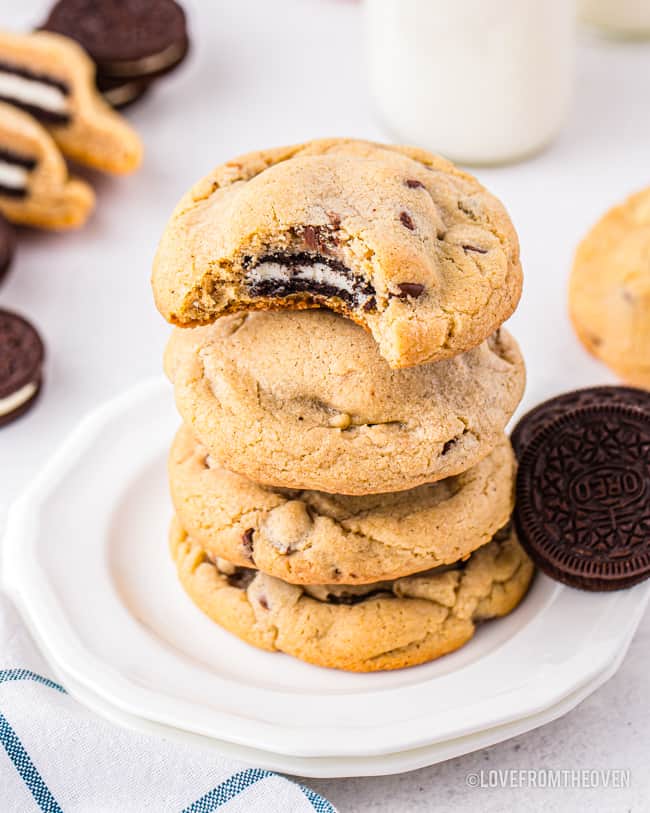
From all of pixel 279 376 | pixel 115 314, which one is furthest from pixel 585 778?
pixel 115 314

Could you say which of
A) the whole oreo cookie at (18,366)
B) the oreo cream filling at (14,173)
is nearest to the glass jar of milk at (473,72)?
the oreo cream filling at (14,173)

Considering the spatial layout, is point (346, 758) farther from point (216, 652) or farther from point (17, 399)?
point (17, 399)

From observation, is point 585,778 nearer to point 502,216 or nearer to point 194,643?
point 194,643

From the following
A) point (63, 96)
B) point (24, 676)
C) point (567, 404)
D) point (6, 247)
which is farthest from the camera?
point (63, 96)

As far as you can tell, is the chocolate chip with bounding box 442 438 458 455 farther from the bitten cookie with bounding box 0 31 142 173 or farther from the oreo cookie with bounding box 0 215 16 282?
the bitten cookie with bounding box 0 31 142 173

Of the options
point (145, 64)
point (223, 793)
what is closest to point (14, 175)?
point (145, 64)

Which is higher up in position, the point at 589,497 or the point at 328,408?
the point at 328,408

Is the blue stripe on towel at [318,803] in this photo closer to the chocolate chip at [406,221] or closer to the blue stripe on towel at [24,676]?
the blue stripe on towel at [24,676]
